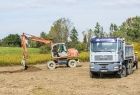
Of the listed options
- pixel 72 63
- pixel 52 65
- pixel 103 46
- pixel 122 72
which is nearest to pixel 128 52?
pixel 122 72

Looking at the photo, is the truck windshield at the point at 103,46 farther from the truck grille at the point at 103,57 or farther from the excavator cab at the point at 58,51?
the excavator cab at the point at 58,51

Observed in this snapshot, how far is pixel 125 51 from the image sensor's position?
33312 millimetres

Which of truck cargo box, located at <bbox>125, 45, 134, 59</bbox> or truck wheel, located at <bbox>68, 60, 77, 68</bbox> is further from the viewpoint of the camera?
truck wheel, located at <bbox>68, 60, 77, 68</bbox>

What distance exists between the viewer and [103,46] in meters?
31.2

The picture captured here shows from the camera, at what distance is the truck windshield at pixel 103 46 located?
31.1 m

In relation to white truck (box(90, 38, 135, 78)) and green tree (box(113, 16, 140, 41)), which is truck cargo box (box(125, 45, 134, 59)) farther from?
green tree (box(113, 16, 140, 41))

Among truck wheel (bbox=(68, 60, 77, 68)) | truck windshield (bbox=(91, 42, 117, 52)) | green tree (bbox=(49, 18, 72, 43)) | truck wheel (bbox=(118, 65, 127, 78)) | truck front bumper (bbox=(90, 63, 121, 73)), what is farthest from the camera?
green tree (bbox=(49, 18, 72, 43))

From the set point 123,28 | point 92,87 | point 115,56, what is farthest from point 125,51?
point 123,28

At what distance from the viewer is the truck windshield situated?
1224 inches

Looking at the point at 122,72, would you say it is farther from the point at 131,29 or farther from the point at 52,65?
the point at 131,29

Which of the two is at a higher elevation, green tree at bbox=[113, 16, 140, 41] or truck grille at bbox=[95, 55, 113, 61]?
green tree at bbox=[113, 16, 140, 41]

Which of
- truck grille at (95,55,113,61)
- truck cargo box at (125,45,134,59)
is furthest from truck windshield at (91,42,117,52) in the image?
truck cargo box at (125,45,134,59)

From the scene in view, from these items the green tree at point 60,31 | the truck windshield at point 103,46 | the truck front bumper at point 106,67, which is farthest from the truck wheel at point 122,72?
the green tree at point 60,31

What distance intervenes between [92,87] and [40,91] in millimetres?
3822
